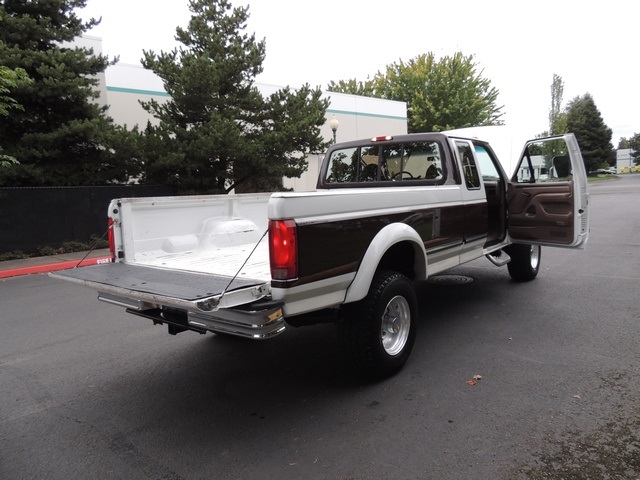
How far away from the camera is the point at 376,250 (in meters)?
3.46

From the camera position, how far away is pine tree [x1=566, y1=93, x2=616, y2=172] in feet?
214

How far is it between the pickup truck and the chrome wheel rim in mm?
10

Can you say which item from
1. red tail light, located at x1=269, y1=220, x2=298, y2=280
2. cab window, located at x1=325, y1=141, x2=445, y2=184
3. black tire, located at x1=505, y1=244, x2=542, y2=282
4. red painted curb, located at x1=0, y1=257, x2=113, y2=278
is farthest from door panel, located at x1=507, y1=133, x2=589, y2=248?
red painted curb, located at x1=0, y1=257, x2=113, y2=278

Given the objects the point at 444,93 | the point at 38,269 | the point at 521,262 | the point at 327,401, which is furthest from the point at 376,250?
the point at 444,93

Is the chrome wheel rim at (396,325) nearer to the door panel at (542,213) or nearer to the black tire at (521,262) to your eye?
the door panel at (542,213)

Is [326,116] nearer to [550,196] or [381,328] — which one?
[550,196]

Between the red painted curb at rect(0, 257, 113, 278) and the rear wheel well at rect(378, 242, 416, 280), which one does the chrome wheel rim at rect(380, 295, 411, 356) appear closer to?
the rear wheel well at rect(378, 242, 416, 280)

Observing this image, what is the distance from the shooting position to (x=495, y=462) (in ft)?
8.48

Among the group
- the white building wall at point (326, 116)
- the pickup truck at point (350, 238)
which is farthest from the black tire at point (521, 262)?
the white building wall at point (326, 116)

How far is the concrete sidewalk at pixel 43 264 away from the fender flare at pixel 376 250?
7.95 m

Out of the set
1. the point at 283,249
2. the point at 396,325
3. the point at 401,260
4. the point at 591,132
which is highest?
the point at 591,132

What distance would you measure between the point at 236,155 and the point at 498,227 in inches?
400

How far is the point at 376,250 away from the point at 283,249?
0.93m

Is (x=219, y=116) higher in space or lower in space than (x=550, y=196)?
higher
